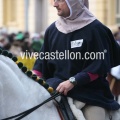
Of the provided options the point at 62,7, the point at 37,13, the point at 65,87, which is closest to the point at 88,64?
the point at 65,87

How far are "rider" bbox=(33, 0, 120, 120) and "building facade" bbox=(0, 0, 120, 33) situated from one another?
1064 centimetres

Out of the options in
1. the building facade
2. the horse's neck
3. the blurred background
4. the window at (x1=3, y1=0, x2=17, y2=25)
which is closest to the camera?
the horse's neck

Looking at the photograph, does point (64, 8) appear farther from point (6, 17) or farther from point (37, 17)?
point (6, 17)

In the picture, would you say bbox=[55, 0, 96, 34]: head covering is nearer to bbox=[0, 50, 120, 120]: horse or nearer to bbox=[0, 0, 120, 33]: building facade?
bbox=[0, 50, 120, 120]: horse

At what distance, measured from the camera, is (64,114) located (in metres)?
3.89

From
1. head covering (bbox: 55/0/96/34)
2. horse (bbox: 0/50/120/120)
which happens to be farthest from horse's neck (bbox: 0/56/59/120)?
head covering (bbox: 55/0/96/34)

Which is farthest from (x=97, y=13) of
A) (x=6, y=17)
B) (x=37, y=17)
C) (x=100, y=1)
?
(x=6, y=17)

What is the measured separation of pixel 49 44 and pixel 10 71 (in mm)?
917

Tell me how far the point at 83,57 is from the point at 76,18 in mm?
341

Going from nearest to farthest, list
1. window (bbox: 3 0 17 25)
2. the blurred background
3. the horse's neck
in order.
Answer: the horse's neck → the blurred background → window (bbox: 3 0 17 25)

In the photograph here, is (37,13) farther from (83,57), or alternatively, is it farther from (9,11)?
(83,57)

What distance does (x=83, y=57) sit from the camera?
4109 mm

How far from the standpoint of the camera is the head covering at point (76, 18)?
413 centimetres

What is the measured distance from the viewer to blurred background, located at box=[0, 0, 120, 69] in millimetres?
13336
